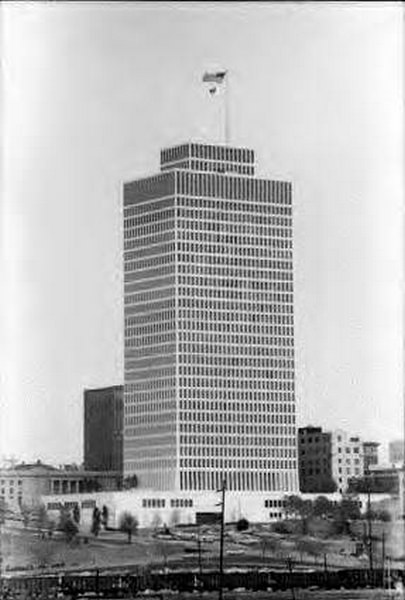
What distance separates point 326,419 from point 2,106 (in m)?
1.82

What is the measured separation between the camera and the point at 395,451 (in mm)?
10211

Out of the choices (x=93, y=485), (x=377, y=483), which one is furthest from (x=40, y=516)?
(x=377, y=483)

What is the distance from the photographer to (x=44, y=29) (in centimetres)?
968

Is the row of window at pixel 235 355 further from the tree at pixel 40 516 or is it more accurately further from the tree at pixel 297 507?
the tree at pixel 40 516

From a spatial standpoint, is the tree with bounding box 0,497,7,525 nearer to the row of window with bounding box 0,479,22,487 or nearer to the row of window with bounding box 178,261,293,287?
the row of window with bounding box 0,479,22,487

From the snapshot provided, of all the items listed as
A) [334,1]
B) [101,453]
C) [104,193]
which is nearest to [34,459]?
[101,453]

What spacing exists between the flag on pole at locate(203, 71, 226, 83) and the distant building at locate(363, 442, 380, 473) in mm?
1581

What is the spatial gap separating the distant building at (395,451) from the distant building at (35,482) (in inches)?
48.6

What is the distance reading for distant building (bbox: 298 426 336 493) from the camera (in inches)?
402

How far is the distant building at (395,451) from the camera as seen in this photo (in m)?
10.2

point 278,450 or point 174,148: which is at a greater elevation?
point 174,148

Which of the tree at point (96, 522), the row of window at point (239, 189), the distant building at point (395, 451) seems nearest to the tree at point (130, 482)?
the tree at point (96, 522)

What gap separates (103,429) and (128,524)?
391 millimetres

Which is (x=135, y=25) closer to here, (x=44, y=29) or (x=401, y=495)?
(x=44, y=29)
